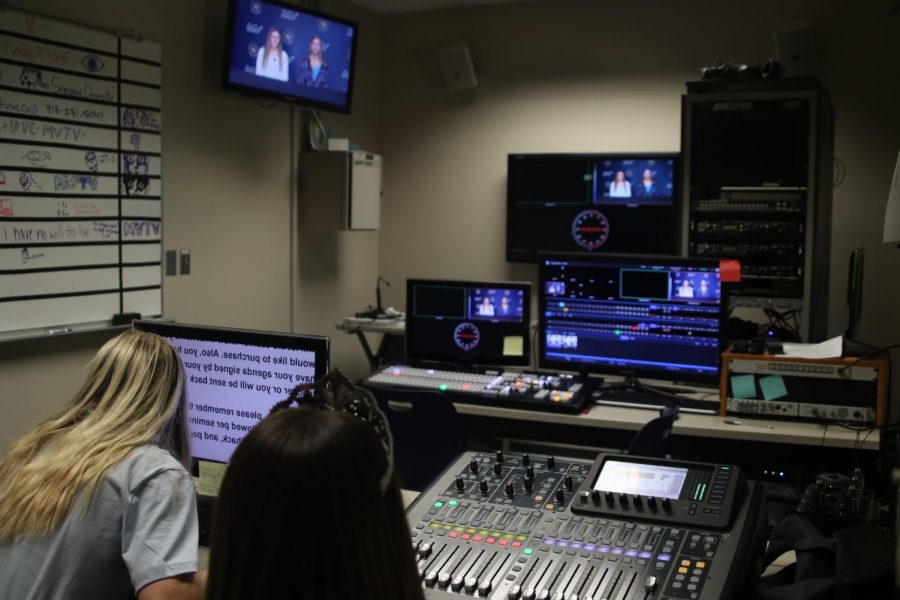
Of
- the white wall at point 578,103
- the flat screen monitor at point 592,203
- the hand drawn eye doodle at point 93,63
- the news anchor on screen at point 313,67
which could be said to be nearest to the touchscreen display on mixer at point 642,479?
the hand drawn eye doodle at point 93,63

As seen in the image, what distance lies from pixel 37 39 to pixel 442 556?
273 cm

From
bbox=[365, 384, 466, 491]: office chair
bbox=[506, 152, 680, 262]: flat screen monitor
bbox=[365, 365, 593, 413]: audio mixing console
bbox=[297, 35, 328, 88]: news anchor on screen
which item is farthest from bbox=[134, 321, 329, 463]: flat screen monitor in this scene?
bbox=[506, 152, 680, 262]: flat screen monitor

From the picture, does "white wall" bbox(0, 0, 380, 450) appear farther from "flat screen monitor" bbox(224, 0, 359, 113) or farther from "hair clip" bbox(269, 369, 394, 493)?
"hair clip" bbox(269, 369, 394, 493)

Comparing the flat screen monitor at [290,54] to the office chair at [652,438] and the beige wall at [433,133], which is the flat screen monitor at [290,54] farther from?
the office chair at [652,438]

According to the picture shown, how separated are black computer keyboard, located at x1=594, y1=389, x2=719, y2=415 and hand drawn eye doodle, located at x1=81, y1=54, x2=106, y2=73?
7.78 feet

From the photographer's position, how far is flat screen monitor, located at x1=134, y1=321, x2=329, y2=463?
1.77m

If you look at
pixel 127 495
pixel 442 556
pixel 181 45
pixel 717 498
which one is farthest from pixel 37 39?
pixel 717 498

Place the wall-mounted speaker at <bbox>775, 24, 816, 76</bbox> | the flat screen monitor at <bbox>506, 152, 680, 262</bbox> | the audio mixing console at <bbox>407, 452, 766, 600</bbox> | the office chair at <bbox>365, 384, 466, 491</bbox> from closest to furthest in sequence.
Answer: the audio mixing console at <bbox>407, 452, 766, 600</bbox>
the office chair at <bbox>365, 384, 466, 491</bbox>
the wall-mounted speaker at <bbox>775, 24, 816, 76</bbox>
the flat screen monitor at <bbox>506, 152, 680, 262</bbox>

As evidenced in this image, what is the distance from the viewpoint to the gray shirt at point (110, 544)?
1396mm

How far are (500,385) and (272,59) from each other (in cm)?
197

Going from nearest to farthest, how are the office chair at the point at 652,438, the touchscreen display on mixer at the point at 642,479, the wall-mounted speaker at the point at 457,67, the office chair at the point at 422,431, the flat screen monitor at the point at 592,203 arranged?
1. the touchscreen display on mixer at the point at 642,479
2. the office chair at the point at 652,438
3. the office chair at the point at 422,431
4. the flat screen monitor at the point at 592,203
5. the wall-mounted speaker at the point at 457,67

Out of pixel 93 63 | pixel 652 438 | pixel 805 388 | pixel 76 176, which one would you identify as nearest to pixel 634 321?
pixel 805 388

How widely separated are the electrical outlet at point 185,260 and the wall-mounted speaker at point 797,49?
3.21 metres

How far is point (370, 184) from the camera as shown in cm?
502
